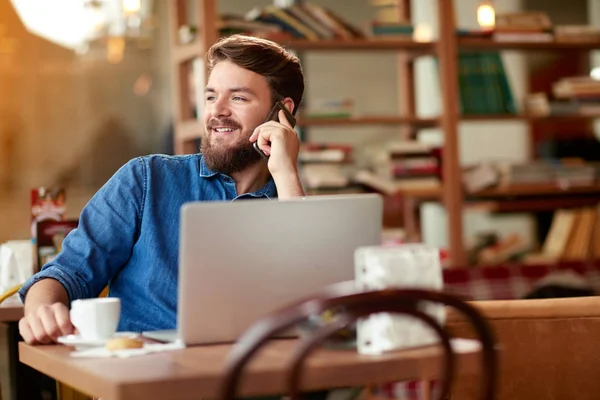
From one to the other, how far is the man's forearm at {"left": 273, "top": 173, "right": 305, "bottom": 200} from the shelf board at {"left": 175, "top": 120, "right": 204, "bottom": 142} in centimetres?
221

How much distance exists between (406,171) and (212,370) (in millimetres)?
3701

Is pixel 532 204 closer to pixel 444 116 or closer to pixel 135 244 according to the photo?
pixel 444 116

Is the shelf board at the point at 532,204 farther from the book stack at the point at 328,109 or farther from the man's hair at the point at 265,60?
the man's hair at the point at 265,60

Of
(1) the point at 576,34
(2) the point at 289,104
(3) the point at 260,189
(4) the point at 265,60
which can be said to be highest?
(1) the point at 576,34

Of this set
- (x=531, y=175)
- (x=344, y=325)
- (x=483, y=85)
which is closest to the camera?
(x=344, y=325)

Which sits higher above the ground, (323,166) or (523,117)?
(523,117)

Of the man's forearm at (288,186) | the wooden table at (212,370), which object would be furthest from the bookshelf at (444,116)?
the wooden table at (212,370)

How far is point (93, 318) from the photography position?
1.57 meters

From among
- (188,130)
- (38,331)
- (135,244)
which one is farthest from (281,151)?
(188,130)

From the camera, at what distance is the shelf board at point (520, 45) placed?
16.3 ft

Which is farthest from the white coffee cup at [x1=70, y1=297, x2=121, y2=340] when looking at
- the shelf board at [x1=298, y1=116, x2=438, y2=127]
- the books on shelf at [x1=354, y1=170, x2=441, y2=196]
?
the books on shelf at [x1=354, y1=170, x2=441, y2=196]

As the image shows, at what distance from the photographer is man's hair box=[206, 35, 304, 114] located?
7.45 feet

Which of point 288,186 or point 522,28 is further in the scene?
point 522,28

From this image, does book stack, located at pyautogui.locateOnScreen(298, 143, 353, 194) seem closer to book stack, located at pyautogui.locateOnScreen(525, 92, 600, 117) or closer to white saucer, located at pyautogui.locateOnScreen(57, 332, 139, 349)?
book stack, located at pyautogui.locateOnScreen(525, 92, 600, 117)
